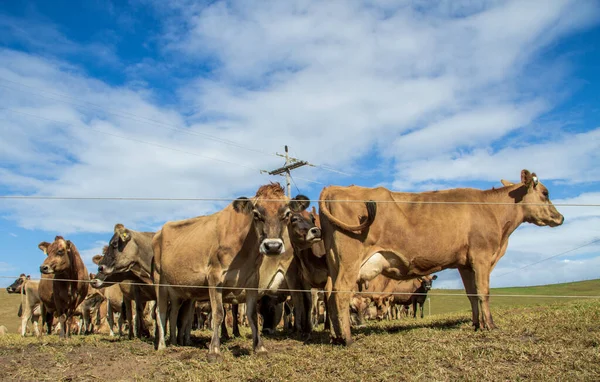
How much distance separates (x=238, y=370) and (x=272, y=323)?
6786mm

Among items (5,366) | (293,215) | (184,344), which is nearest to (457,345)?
(293,215)

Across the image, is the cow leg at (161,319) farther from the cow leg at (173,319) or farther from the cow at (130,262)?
the cow at (130,262)

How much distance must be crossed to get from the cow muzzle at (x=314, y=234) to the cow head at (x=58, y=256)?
888 cm

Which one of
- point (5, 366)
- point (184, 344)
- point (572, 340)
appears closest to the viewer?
point (572, 340)

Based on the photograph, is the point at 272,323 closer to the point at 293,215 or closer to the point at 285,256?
the point at 285,256

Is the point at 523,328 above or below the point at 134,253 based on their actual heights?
below

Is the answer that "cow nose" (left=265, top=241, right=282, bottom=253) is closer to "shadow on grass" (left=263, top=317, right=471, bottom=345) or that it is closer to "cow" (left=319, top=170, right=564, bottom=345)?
"cow" (left=319, top=170, right=564, bottom=345)

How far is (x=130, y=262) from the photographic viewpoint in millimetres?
13391

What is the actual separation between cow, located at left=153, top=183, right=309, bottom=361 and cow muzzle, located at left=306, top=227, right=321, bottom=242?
629 millimetres

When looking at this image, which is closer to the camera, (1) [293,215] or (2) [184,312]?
(1) [293,215]

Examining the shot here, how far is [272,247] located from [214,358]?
2.22 meters

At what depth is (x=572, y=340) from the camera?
24.7 ft

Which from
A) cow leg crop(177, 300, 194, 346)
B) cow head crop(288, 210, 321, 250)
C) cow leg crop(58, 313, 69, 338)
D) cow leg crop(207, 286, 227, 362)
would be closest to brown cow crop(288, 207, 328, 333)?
cow head crop(288, 210, 321, 250)

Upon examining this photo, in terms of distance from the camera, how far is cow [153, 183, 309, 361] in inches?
359
